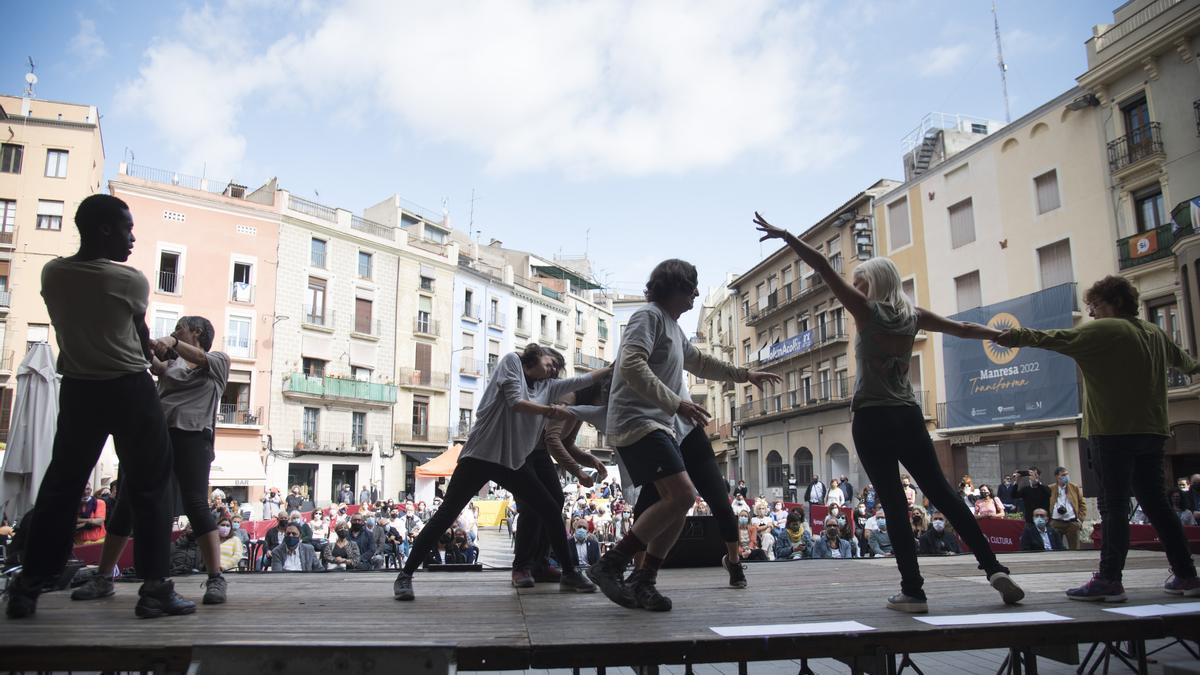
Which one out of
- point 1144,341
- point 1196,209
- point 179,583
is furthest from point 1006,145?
point 179,583

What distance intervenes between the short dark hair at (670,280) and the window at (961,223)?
29270 millimetres

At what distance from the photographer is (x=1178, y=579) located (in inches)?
162

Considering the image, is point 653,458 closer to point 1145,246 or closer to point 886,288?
point 886,288

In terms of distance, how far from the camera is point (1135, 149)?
921 inches

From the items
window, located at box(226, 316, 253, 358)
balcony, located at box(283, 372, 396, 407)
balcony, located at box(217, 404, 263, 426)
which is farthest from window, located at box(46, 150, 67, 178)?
balcony, located at box(283, 372, 396, 407)

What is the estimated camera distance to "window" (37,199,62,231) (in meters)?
A: 34.5

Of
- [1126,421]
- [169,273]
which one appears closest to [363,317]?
[169,273]

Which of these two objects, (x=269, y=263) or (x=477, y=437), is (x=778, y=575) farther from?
(x=269, y=263)

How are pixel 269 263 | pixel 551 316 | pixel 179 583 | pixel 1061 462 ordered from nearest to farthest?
1. pixel 179 583
2. pixel 1061 462
3. pixel 269 263
4. pixel 551 316

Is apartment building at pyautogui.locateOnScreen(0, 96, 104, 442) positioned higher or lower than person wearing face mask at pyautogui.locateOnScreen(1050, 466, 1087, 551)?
higher

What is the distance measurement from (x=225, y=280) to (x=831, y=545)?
32534 millimetres

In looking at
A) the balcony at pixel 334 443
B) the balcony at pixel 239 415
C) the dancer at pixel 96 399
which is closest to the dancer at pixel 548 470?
the dancer at pixel 96 399

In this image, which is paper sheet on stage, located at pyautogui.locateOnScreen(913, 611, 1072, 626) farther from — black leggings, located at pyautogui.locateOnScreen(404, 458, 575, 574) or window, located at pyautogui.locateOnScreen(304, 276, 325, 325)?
window, located at pyautogui.locateOnScreen(304, 276, 325, 325)

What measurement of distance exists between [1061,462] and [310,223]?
3510 centimetres
